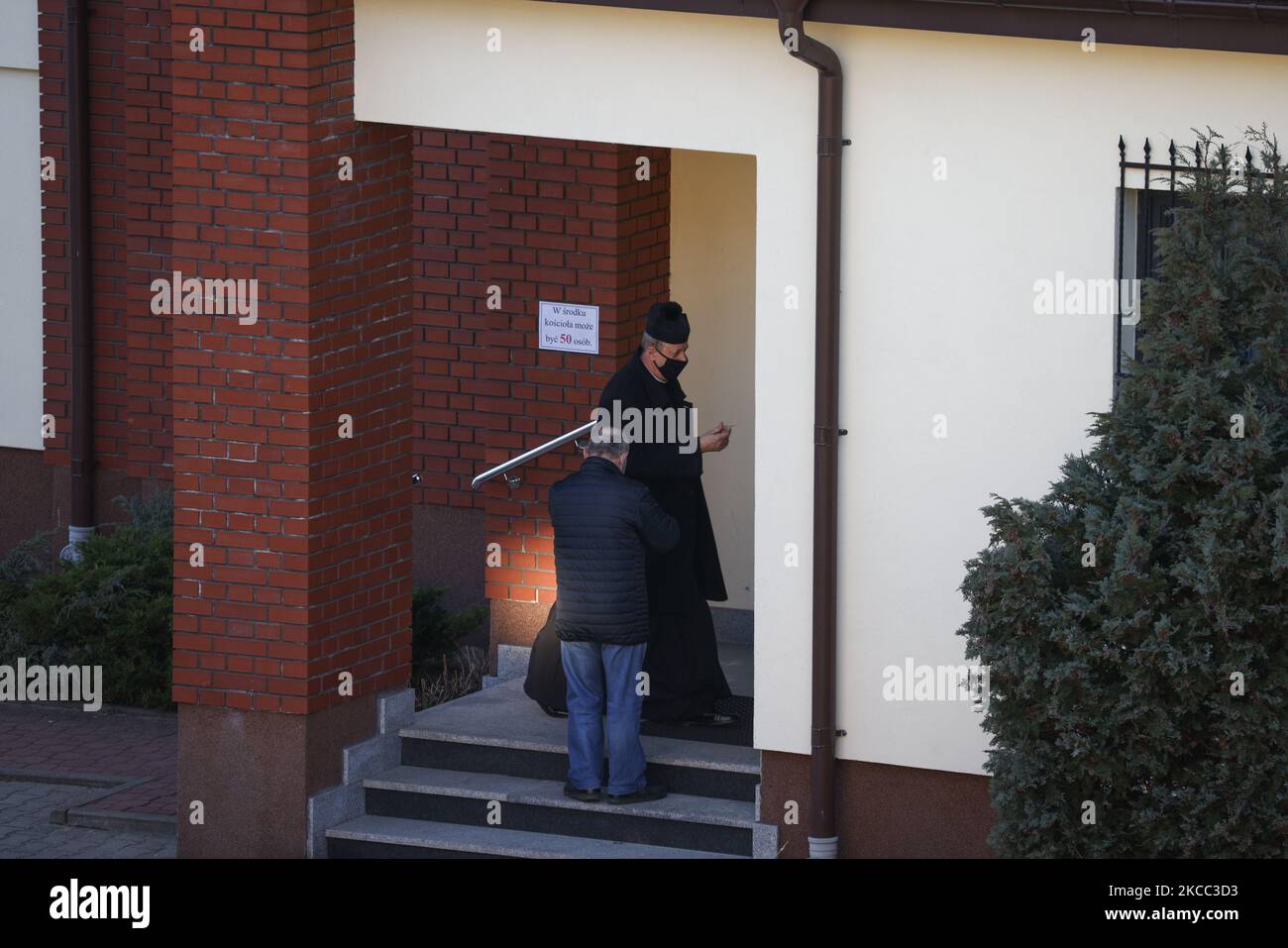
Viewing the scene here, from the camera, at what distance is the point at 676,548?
1040cm

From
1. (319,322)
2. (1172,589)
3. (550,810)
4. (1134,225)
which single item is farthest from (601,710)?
(1172,589)

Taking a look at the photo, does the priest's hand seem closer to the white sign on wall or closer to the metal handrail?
the metal handrail

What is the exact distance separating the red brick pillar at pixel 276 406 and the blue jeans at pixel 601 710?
1.08 meters

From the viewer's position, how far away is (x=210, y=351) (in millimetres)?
9742

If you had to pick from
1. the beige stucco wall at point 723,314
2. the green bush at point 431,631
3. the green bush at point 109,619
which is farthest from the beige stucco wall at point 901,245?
the green bush at point 109,619

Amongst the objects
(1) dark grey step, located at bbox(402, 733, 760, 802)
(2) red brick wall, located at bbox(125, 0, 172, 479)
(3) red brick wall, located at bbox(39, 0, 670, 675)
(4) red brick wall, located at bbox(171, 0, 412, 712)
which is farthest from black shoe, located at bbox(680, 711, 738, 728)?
(2) red brick wall, located at bbox(125, 0, 172, 479)

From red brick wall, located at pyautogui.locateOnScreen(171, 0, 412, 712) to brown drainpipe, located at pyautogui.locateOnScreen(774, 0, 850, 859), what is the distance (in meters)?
2.09

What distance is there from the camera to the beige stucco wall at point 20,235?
14133 mm

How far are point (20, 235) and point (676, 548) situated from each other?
5.90 meters

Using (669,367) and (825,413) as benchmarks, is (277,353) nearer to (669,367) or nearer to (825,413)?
(669,367)

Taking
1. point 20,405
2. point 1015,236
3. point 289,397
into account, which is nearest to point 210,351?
point 289,397

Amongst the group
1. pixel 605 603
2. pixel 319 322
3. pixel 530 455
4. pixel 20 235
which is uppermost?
pixel 20 235

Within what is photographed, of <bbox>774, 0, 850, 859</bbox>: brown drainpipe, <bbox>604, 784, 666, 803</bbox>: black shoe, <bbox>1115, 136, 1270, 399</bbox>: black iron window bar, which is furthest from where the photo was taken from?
<bbox>604, 784, 666, 803</bbox>: black shoe

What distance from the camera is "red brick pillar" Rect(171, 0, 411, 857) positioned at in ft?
31.3
